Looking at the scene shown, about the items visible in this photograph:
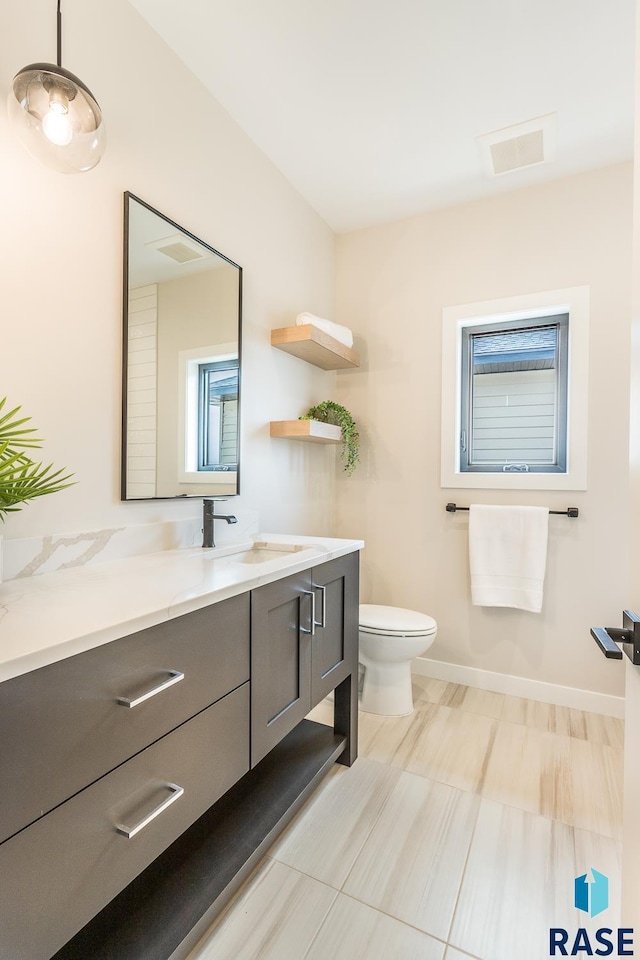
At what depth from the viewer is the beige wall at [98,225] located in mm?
1178

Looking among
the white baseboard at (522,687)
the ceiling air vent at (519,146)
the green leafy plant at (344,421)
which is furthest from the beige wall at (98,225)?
the white baseboard at (522,687)

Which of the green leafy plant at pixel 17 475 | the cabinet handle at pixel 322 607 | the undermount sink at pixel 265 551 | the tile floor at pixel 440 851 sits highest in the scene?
the green leafy plant at pixel 17 475

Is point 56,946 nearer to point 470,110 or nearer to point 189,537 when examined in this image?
point 189,537

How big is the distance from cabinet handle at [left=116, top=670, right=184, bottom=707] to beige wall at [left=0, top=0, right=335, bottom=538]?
57 cm

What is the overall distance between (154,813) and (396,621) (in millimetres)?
1437

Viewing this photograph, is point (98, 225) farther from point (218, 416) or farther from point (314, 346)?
point (314, 346)

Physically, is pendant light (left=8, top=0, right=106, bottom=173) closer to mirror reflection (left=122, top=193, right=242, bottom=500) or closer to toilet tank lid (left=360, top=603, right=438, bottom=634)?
mirror reflection (left=122, top=193, right=242, bottom=500)

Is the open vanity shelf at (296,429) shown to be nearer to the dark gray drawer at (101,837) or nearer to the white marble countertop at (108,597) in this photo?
the white marble countertop at (108,597)

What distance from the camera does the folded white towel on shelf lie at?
7.33 feet

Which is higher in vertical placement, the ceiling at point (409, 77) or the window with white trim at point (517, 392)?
the ceiling at point (409, 77)

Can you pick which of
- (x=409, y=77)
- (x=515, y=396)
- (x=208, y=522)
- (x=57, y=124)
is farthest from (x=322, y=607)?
(x=409, y=77)

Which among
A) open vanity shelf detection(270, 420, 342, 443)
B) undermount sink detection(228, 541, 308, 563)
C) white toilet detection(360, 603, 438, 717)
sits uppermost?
open vanity shelf detection(270, 420, 342, 443)

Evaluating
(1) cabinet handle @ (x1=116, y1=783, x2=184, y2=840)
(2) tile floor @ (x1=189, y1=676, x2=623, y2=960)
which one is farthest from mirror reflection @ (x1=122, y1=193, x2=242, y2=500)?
(2) tile floor @ (x1=189, y1=676, x2=623, y2=960)

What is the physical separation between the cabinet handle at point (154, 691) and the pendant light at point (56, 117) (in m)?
1.18
